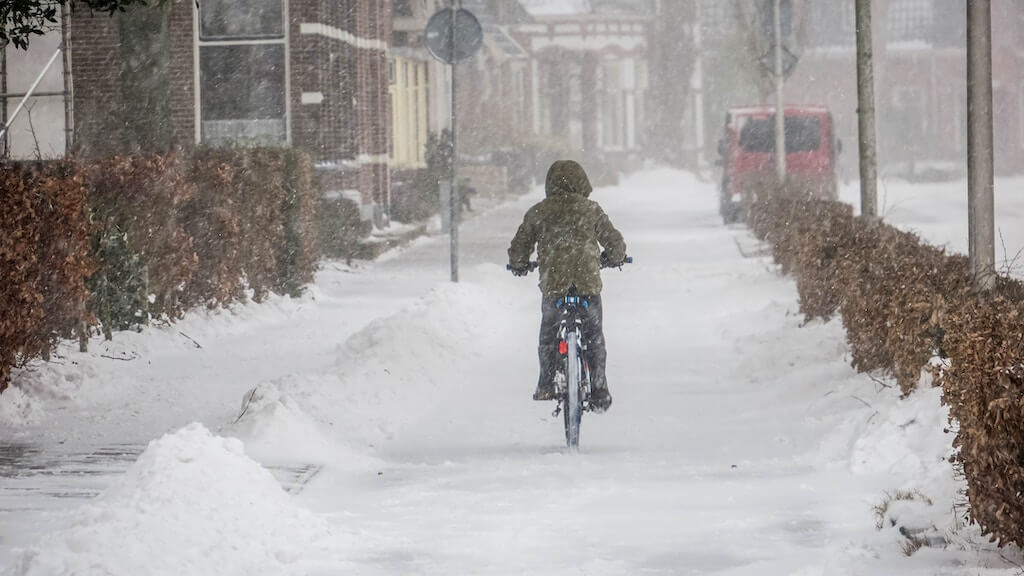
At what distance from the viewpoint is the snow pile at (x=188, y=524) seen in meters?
6.27

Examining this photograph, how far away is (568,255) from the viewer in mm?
9766

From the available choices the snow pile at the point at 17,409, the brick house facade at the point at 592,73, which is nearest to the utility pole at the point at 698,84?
the brick house facade at the point at 592,73

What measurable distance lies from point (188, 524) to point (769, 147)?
26386 mm

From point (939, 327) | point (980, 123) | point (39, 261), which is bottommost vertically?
point (939, 327)

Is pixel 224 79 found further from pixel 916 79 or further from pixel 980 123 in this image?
pixel 916 79

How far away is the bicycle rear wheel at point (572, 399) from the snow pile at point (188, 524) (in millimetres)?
2387

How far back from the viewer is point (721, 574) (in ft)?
21.4

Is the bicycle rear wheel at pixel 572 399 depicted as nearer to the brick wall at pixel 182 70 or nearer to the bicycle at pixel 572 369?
the bicycle at pixel 572 369

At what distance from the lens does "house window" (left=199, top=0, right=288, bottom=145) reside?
2462 centimetres

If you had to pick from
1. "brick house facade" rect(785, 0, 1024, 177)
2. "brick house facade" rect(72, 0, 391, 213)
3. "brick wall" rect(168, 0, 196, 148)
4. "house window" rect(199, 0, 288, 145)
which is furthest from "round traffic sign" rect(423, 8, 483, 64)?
"brick house facade" rect(785, 0, 1024, 177)

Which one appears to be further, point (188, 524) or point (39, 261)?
point (39, 261)

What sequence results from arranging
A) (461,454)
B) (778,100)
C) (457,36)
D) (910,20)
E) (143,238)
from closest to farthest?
1. (461,454)
2. (143,238)
3. (457,36)
4. (778,100)
5. (910,20)

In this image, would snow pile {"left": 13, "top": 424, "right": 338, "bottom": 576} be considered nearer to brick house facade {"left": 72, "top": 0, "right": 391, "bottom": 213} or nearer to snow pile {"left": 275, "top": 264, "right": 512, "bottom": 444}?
snow pile {"left": 275, "top": 264, "right": 512, "bottom": 444}

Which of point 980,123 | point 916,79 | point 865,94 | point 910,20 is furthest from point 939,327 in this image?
point 910,20
